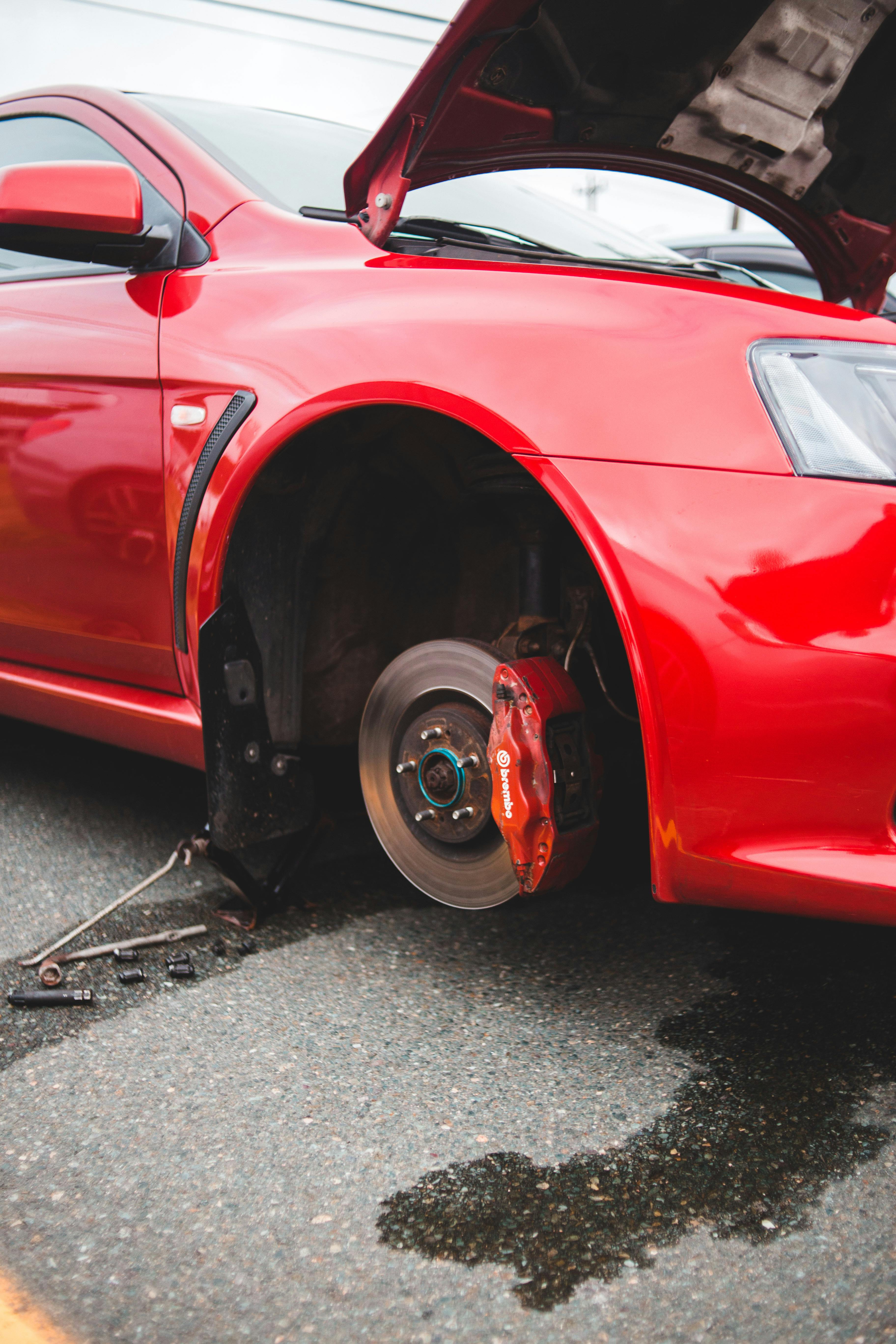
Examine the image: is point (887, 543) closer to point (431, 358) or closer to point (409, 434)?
point (431, 358)

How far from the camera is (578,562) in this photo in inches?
74.3

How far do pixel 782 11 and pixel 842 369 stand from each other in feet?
2.75

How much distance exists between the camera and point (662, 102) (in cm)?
199

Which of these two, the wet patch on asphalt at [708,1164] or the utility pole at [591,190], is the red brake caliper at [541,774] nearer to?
the wet patch on asphalt at [708,1164]

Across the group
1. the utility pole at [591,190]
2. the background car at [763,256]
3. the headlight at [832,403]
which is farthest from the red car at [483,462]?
the utility pole at [591,190]

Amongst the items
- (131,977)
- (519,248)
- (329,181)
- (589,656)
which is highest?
(329,181)

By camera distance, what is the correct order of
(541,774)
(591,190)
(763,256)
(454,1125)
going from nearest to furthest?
(454,1125), (541,774), (763,256), (591,190)

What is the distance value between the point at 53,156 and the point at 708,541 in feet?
6.11

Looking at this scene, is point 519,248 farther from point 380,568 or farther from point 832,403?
point 832,403

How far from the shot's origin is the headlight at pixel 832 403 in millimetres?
1333

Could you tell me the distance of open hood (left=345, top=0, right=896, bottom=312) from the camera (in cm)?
172

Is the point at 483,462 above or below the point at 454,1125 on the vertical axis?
above

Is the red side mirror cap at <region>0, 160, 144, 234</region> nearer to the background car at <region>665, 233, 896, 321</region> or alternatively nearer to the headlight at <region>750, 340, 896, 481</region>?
the headlight at <region>750, 340, 896, 481</region>

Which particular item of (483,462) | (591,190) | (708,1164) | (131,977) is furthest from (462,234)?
(591,190)
